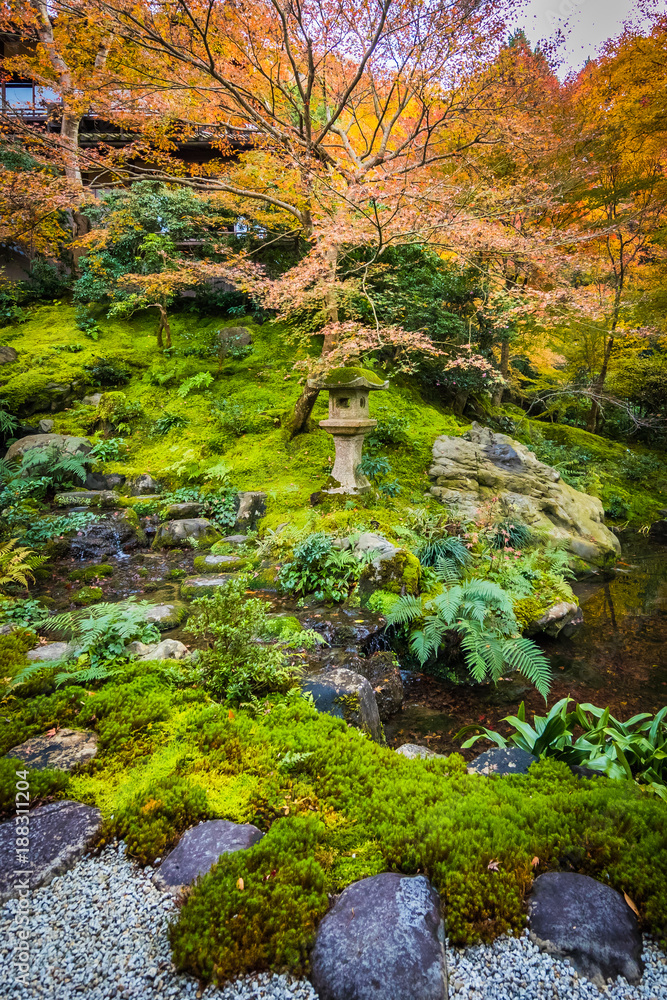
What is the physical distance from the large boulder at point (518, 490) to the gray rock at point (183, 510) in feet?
13.1

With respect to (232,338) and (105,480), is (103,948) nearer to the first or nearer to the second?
(105,480)

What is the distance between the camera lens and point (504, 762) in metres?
2.61

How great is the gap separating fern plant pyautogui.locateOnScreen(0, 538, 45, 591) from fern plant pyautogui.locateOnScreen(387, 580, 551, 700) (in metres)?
4.08

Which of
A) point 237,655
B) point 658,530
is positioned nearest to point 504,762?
point 237,655

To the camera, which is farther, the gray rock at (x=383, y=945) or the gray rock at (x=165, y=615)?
the gray rock at (x=165, y=615)

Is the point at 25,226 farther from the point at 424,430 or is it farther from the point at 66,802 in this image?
the point at 66,802

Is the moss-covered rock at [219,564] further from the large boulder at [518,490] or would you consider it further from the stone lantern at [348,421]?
the large boulder at [518,490]

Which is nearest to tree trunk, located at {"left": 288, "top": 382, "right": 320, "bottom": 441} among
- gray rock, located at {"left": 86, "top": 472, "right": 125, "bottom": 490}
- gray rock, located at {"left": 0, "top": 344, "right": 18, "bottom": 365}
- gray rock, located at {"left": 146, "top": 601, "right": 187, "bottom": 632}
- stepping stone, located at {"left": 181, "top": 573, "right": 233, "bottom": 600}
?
gray rock, located at {"left": 86, "top": 472, "right": 125, "bottom": 490}

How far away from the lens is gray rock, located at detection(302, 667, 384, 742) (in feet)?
9.89

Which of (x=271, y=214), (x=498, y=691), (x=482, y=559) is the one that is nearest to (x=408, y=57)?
(x=271, y=214)

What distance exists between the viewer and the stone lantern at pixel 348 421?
719 cm

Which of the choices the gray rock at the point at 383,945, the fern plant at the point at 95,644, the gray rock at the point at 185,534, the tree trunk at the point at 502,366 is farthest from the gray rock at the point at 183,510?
the tree trunk at the point at 502,366

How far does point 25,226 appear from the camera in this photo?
11242 mm

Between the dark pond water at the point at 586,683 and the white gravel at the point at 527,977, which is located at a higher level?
the white gravel at the point at 527,977
